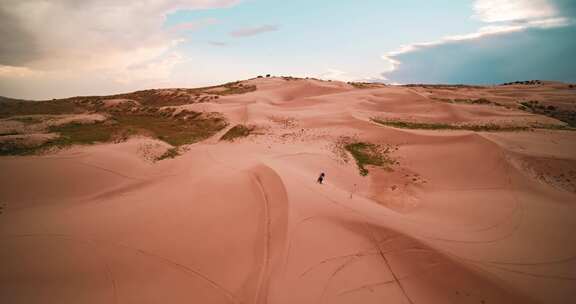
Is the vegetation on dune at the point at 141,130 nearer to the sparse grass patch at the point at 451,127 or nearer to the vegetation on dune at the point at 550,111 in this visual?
the sparse grass patch at the point at 451,127

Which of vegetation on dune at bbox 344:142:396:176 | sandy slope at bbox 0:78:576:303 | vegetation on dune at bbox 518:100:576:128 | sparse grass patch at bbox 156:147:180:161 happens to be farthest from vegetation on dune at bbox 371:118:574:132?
sparse grass patch at bbox 156:147:180:161

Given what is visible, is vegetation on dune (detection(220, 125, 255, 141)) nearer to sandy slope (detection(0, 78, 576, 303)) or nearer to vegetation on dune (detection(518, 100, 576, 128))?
sandy slope (detection(0, 78, 576, 303))

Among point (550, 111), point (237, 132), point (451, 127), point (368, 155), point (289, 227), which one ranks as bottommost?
point (289, 227)

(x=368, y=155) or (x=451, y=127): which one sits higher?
(x=451, y=127)

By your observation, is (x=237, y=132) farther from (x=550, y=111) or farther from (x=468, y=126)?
(x=550, y=111)

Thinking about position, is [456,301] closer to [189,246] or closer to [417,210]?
[417,210]

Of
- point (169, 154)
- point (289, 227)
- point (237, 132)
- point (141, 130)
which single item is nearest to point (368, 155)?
point (237, 132)

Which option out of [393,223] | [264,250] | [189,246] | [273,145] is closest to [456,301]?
[393,223]
